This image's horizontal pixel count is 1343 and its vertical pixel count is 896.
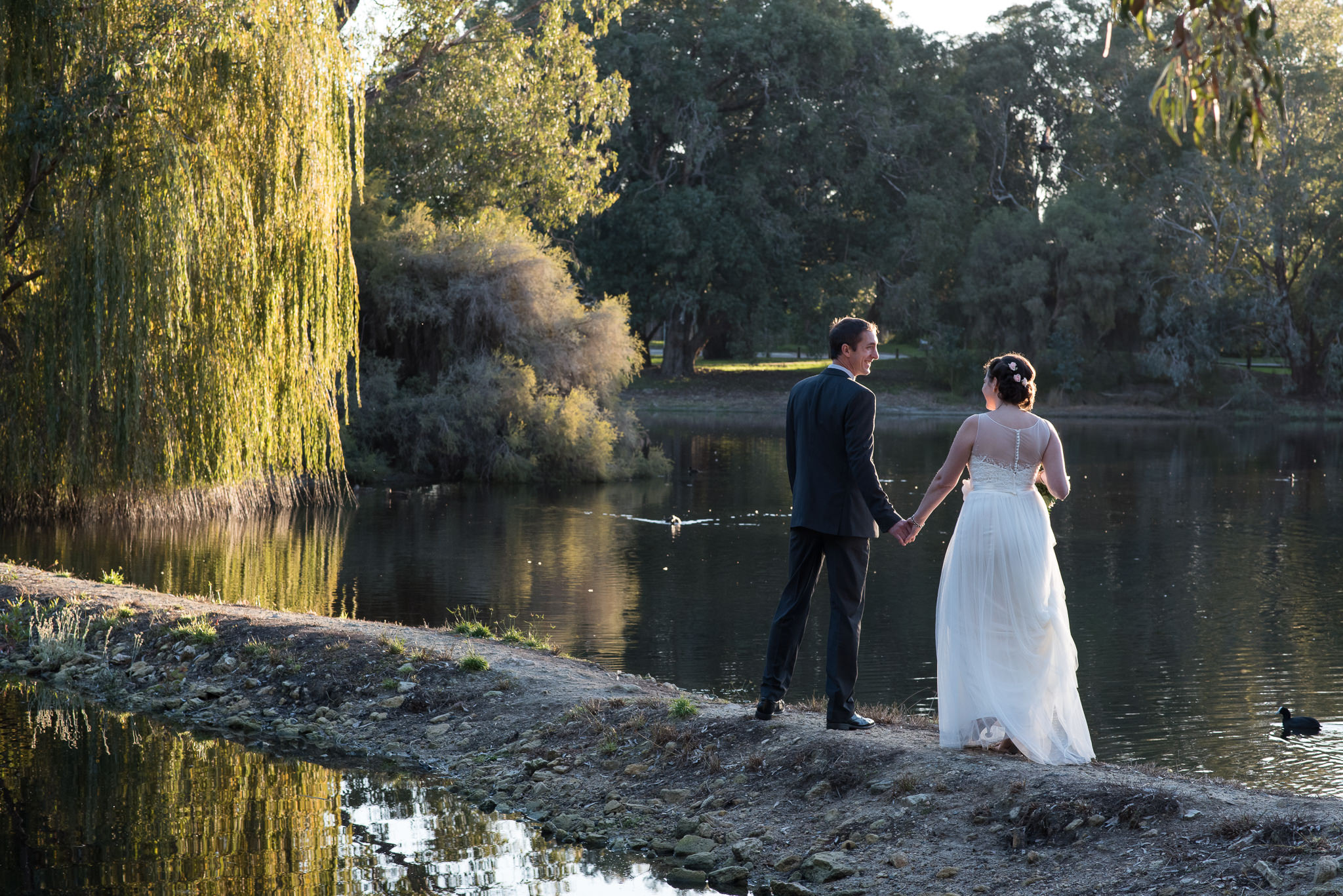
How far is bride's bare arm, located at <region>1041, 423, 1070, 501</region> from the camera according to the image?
20.2 ft

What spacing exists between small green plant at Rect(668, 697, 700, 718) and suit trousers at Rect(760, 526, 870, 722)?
1.96 feet

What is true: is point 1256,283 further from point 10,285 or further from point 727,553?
point 10,285

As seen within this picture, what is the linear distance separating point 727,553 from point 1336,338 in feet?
124

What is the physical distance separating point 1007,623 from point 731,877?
1806mm

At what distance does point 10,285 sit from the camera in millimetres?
13734

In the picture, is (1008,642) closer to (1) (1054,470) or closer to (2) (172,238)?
(1) (1054,470)

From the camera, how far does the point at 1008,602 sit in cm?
610

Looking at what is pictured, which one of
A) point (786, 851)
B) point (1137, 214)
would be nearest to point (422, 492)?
point (786, 851)

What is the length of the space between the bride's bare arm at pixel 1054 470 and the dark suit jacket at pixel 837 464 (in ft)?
2.50

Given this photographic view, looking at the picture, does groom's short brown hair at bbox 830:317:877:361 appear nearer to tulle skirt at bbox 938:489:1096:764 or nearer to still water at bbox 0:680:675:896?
tulle skirt at bbox 938:489:1096:764

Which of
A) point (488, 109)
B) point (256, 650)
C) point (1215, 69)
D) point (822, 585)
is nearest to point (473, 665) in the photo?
point (256, 650)

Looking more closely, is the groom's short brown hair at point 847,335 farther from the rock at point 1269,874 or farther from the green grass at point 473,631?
the green grass at point 473,631

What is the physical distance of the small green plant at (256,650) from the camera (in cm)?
897

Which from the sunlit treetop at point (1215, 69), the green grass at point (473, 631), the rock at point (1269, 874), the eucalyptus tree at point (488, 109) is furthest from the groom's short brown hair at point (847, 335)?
the eucalyptus tree at point (488, 109)
